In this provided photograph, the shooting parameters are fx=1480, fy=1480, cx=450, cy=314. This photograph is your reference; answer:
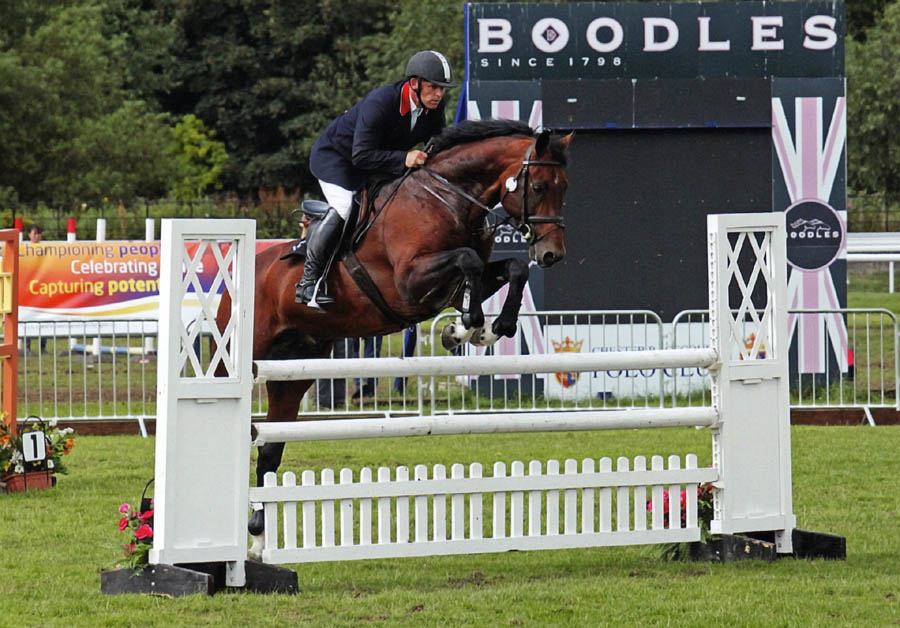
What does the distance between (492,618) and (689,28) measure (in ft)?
31.1

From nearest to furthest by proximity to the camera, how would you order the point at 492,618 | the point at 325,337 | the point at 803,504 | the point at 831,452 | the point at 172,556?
the point at 492,618 < the point at 172,556 < the point at 325,337 < the point at 803,504 < the point at 831,452

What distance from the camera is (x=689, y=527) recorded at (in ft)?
22.5

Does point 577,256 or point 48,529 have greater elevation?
point 577,256

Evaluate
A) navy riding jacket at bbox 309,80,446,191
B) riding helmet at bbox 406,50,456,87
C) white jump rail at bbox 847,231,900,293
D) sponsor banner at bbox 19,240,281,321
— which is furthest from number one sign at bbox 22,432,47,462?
white jump rail at bbox 847,231,900,293

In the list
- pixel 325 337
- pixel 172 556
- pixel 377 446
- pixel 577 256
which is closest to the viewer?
pixel 172 556

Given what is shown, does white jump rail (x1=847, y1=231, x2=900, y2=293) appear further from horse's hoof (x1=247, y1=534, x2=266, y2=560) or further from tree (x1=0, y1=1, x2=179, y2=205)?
horse's hoof (x1=247, y1=534, x2=266, y2=560)

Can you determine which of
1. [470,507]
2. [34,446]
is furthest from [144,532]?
[34,446]

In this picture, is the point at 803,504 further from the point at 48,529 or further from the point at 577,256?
the point at 577,256

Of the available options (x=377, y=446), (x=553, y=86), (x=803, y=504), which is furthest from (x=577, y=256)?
(x=803, y=504)

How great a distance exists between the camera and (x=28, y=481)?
31.6 ft

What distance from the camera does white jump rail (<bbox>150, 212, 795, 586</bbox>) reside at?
6.05m

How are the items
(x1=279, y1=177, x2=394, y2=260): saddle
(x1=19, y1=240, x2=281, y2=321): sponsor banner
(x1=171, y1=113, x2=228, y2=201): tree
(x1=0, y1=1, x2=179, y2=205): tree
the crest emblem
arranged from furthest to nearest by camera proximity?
(x1=171, y1=113, x2=228, y2=201): tree < (x1=0, y1=1, x2=179, y2=205): tree < (x1=19, y1=240, x2=281, y2=321): sponsor banner < the crest emblem < (x1=279, y1=177, x2=394, y2=260): saddle

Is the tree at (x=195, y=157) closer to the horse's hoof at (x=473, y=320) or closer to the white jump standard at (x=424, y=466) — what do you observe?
the horse's hoof at (x=473, y=320)

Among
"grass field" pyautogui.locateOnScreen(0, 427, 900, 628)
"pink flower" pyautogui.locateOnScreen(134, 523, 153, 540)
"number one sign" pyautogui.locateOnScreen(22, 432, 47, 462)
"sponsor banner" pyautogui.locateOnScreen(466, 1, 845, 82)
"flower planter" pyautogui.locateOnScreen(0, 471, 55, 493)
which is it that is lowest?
"grass field" pyautogui.locateOnScreen(0, 427, 900, 628)
